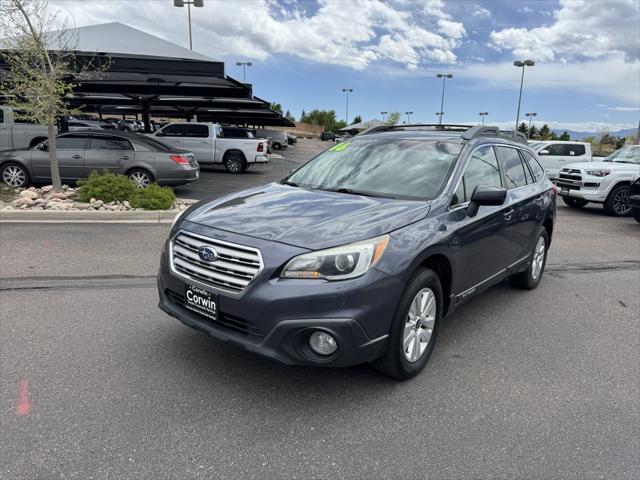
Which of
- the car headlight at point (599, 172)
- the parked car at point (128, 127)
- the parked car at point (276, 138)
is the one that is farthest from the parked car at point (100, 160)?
the parked car at point (276, 138)

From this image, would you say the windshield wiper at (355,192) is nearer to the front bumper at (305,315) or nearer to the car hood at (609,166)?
the front bumper at (305,315)

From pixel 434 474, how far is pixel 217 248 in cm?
176

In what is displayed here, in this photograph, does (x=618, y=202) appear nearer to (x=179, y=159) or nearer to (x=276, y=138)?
(x=179, y=159)

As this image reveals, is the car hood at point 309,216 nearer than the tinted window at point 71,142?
Yes

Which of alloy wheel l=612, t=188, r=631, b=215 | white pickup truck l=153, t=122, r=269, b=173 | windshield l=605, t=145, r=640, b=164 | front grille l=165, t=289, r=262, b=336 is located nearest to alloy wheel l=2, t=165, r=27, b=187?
white pickup truck l=153, t=122, r=269, b=173

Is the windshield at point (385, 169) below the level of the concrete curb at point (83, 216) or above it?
above

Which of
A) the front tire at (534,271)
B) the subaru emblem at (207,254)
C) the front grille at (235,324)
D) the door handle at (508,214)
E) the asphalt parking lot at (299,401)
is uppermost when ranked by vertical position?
the door handle at (508,214)

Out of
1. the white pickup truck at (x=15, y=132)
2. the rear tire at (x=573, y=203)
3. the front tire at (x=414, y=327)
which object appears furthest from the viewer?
the white pickup truck at (x=15, y=132)

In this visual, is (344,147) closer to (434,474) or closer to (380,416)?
(380,416)

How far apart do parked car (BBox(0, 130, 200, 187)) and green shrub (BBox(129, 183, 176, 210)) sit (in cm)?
211

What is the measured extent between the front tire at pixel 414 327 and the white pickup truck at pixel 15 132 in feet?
54.4

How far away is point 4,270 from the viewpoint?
5.67m

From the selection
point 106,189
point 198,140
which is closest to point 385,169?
point 106,189

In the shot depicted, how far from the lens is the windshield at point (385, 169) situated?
3861 millimetres
